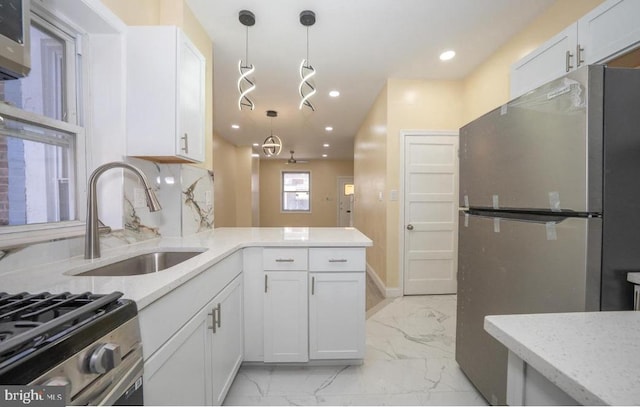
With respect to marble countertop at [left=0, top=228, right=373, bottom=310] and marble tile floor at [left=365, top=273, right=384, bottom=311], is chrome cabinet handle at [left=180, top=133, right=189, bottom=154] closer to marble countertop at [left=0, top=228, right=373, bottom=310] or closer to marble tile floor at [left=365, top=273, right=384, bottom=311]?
marble countertop at [left=0, top=228, right=373, bottom=310]

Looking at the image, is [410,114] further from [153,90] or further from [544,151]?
[153,90]

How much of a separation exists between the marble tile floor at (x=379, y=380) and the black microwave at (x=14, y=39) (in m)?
1.72

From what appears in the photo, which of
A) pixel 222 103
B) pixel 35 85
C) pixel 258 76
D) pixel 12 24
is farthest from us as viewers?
pixel 222 103

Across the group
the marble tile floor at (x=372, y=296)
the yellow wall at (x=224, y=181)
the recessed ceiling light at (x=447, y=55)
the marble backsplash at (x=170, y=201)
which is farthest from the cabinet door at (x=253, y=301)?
the yellow wall at (x=224, y=181)

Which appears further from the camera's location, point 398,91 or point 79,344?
point 398,91

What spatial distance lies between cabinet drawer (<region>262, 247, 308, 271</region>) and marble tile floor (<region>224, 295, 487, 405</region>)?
0.72 m

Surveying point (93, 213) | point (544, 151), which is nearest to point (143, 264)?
point (93, 213)

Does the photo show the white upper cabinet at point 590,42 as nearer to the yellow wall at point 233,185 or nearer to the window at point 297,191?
the yellow wall at point 233,185

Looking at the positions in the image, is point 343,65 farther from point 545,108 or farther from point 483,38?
point 545,108

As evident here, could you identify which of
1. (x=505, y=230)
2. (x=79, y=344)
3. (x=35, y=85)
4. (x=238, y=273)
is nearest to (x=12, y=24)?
(x=35, y=85)

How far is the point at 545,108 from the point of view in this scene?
105 cm

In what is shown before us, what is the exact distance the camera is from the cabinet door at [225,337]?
50.3 inches

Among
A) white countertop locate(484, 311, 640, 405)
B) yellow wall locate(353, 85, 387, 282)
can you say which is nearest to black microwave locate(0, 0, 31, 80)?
white countertop locate(484, 311, 640, 405)

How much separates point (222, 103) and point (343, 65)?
2049mm
